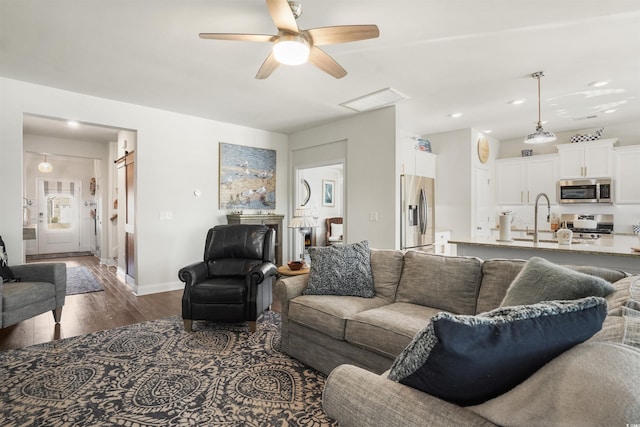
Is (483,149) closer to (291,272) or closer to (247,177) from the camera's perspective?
(247,177)

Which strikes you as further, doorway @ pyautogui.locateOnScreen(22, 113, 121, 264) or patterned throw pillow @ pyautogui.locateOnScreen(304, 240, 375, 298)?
doorway @ pyautogui.locateOnScreen(22, 113, 121, 264)

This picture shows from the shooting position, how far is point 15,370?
7.47 ft

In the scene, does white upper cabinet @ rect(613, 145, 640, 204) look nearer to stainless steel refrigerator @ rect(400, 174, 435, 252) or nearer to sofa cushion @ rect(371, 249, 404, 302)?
stainless steel refrigerator @ rect(400, 174, 435, 252)

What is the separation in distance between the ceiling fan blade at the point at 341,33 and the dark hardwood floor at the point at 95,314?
10.5ft

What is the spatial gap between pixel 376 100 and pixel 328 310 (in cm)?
298

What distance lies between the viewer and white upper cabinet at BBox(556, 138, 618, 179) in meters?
5.21

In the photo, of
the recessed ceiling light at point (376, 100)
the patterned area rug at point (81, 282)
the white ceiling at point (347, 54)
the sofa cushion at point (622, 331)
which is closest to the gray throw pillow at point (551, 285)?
the sofa cushion at point (622, 331)

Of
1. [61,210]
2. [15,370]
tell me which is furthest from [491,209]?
[61,210]

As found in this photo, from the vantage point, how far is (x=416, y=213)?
489 centimetres

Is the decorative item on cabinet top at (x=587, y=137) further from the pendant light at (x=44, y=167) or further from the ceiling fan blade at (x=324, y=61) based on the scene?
the pendant light at (x=44, y=167)

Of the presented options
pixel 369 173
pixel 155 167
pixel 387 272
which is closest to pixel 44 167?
pixel 155 167

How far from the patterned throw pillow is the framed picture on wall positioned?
570 cm

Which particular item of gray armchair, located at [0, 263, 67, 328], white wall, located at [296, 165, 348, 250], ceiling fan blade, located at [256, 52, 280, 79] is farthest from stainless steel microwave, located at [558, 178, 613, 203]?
gray armchair, located at [0, 263, 67, 328]

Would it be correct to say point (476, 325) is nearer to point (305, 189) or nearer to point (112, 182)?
point (305, 189)
